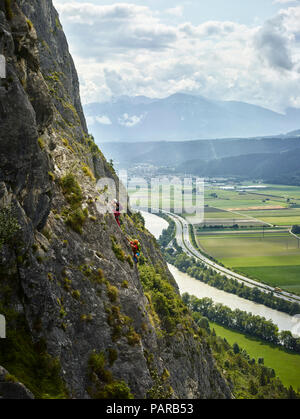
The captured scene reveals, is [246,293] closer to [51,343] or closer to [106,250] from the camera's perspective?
[106,250]

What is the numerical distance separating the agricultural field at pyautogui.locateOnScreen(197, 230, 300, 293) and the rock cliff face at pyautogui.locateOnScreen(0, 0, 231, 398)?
9344 cm

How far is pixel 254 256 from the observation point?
A: 14075 cm

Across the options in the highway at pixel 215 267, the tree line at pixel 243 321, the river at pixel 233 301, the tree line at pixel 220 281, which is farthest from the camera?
the highway at pixel 215 267

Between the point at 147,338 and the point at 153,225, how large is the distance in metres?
168

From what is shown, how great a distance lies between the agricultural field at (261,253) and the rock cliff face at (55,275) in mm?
93437

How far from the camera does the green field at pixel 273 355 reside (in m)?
68.8

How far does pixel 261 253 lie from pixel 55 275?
130658 mm

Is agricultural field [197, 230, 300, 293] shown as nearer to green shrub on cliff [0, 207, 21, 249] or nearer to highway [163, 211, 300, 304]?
highway [163, 211, 300, 304]

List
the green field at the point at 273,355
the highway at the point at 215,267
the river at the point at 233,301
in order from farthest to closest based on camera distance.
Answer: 1. the highway at the point at 215,267
2. the river at the point at 233,301
3. the green field at the point at 273,355

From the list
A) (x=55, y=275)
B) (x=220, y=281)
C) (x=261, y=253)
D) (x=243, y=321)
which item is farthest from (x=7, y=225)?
(x=261, y=253)

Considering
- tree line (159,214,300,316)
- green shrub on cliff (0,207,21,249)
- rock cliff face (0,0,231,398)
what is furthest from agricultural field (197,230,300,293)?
green shrub on cliff (0,207,21,249)

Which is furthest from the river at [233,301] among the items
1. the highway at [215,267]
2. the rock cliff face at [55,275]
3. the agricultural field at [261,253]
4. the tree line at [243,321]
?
the rock cliff face at [55,275]

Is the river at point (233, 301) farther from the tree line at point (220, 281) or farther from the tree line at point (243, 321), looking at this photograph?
the tree line at point (243, 321)

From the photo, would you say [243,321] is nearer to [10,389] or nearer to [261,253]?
[261,253]
